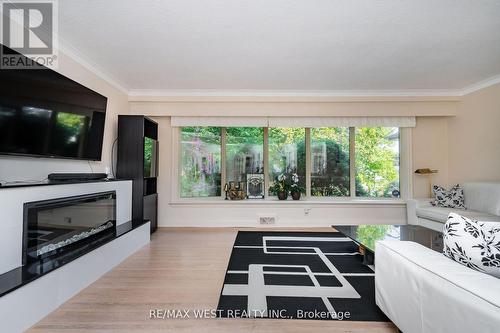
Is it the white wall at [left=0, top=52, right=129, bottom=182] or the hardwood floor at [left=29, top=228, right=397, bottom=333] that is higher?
the white wall at [left=0, top=52, right=129, bottom=182]

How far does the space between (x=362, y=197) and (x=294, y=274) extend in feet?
9.42

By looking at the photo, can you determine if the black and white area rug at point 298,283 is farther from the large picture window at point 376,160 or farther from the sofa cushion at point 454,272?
the large picture window at point 376,160

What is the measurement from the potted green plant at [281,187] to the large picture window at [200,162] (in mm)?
1044

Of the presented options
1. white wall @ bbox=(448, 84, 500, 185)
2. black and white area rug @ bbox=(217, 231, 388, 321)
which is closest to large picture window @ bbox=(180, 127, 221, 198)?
black and white area rug @ bbox=(217, 231, 388, 321)

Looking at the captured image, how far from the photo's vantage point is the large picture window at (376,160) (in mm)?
4609

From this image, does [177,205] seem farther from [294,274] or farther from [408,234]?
[408,234]

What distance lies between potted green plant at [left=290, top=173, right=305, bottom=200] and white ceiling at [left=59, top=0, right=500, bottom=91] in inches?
65.5

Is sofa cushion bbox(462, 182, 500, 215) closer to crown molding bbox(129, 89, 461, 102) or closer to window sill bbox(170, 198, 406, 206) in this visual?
window sill bbox(170, 198, 406, 206)

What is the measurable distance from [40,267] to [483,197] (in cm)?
507

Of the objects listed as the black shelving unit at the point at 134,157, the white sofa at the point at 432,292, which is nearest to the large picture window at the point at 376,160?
the white sofa at the point at 432,292

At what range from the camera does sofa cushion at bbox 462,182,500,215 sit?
324cm

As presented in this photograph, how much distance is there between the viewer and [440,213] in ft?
11.0

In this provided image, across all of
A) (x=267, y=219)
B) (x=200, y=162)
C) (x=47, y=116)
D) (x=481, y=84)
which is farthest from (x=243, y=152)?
(x=481, y=84)

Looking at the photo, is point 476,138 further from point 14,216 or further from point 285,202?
point 14,216
